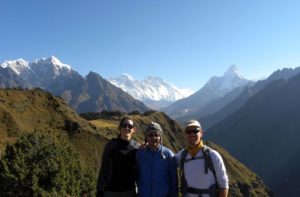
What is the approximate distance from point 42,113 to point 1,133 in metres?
19.7

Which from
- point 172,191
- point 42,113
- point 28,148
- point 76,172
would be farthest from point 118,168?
point 42,113

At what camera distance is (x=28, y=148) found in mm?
35156

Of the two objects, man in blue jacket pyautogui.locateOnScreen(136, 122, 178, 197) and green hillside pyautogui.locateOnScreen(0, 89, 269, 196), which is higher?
green hillside pyautogui.locateOnScreen(0, 89, 269, 196)

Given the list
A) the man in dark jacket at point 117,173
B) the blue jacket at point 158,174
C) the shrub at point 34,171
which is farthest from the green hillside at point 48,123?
the blue jacket at point 158,174

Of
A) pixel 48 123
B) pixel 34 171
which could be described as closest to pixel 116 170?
pixel 34 171

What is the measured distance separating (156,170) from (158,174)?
0.12 m

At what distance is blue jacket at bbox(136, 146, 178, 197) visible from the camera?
10.9 meters

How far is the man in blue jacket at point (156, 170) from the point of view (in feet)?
35.9

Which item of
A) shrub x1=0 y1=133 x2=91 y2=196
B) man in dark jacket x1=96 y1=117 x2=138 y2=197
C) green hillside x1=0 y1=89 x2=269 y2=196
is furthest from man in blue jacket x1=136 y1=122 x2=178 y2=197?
green hillside x1=0 y1=89 x2=269 y2=196

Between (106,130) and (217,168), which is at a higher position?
(106,130)

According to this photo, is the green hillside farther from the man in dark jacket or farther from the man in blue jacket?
the man in blue jacket

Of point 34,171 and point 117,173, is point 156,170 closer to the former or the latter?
point 117,173

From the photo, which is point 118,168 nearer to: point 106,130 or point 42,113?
point 42,113

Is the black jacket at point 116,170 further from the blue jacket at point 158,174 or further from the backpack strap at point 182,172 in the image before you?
the backpack strap at point 182,172
